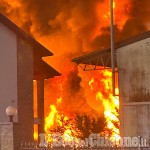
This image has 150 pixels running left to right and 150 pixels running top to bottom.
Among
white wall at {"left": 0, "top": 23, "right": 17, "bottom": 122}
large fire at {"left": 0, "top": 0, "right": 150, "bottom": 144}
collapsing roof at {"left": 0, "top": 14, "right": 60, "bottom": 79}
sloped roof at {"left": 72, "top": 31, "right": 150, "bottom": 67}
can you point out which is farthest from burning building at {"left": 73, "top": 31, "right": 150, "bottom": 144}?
large fire at {"left": 0, "top": 0, "right": 150, "bottom": 144}

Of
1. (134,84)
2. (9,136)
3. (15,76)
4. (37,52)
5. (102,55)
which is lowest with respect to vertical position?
(9,136)

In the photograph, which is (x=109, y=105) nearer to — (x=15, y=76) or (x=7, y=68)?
(x=15, y=76)

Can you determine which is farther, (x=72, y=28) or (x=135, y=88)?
(x=72, y=28)

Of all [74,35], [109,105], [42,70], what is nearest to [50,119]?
[109,105]

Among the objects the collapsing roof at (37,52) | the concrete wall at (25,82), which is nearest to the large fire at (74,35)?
the collapsing roof at (37,52)

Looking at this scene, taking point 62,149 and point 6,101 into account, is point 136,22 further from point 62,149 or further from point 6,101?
point 62,149

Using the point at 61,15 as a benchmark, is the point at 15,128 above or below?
below

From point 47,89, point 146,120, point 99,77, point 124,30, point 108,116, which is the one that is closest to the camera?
point 146,120

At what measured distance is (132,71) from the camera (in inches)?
806

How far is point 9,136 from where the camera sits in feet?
58.3

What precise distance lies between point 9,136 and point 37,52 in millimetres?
8536

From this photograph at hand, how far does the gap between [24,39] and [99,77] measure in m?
13.8

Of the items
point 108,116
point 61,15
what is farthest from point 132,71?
point 61,15

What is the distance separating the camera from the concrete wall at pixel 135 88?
65.0 feet
